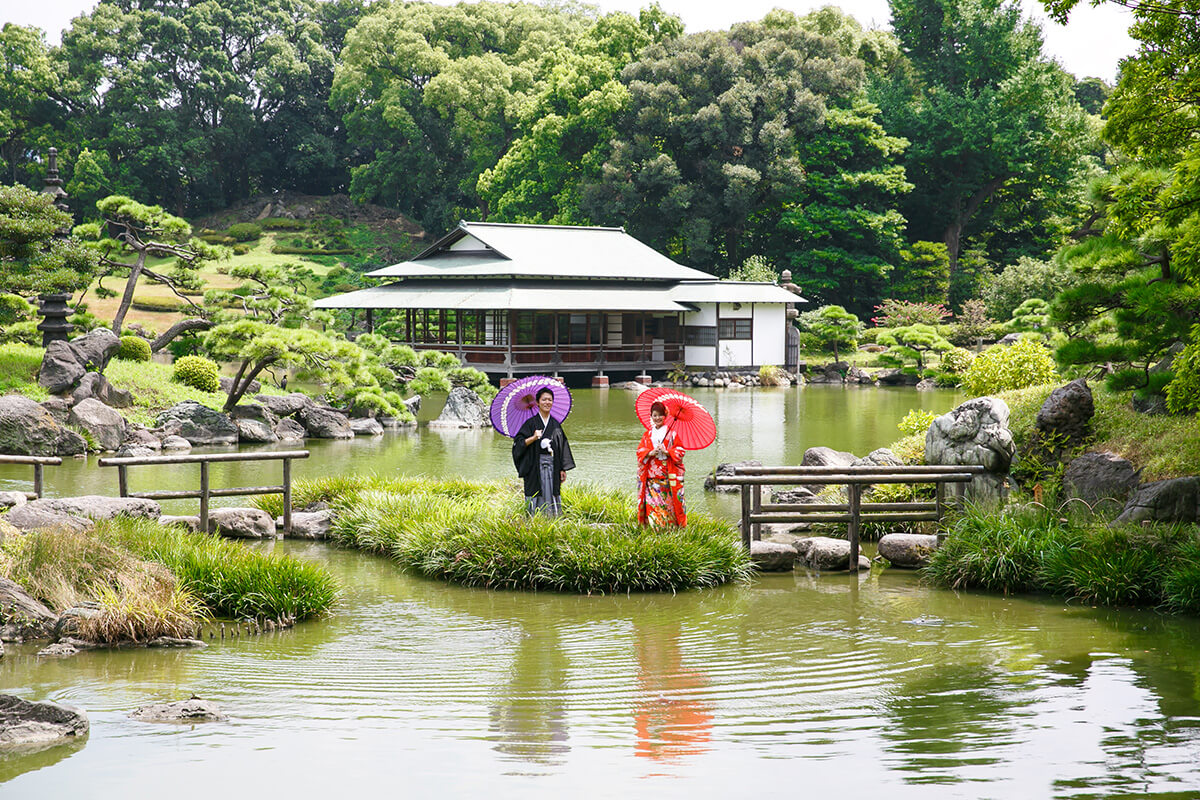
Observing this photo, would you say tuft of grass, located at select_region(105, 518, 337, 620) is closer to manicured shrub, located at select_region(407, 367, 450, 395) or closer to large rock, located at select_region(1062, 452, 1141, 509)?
large rock, located at select_region(1062, 452, 1141, 509)

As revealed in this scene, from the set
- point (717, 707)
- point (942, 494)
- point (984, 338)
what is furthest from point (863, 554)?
point (984, 338)

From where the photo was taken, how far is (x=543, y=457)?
976cm

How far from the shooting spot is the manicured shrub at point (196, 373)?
23.1 metres

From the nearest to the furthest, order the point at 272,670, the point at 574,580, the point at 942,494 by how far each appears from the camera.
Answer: the point at 272,670
the point at 574,580
the point at 942,494

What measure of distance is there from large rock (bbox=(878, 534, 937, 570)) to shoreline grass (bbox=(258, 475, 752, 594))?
1506 millimetres

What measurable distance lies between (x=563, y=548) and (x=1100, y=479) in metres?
5.01

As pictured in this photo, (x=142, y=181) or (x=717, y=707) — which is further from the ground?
(x=142, y=181)

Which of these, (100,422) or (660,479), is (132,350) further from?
(660,479)

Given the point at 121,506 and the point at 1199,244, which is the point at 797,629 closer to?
the point at 1199,244

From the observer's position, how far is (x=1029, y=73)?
43.7m

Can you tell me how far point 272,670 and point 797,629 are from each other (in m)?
3.66

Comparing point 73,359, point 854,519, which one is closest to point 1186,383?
point 854,519

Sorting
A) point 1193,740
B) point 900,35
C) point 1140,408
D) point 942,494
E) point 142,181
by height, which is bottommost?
point 1193,740

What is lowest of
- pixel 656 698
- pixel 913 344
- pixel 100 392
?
pixel 656 698
